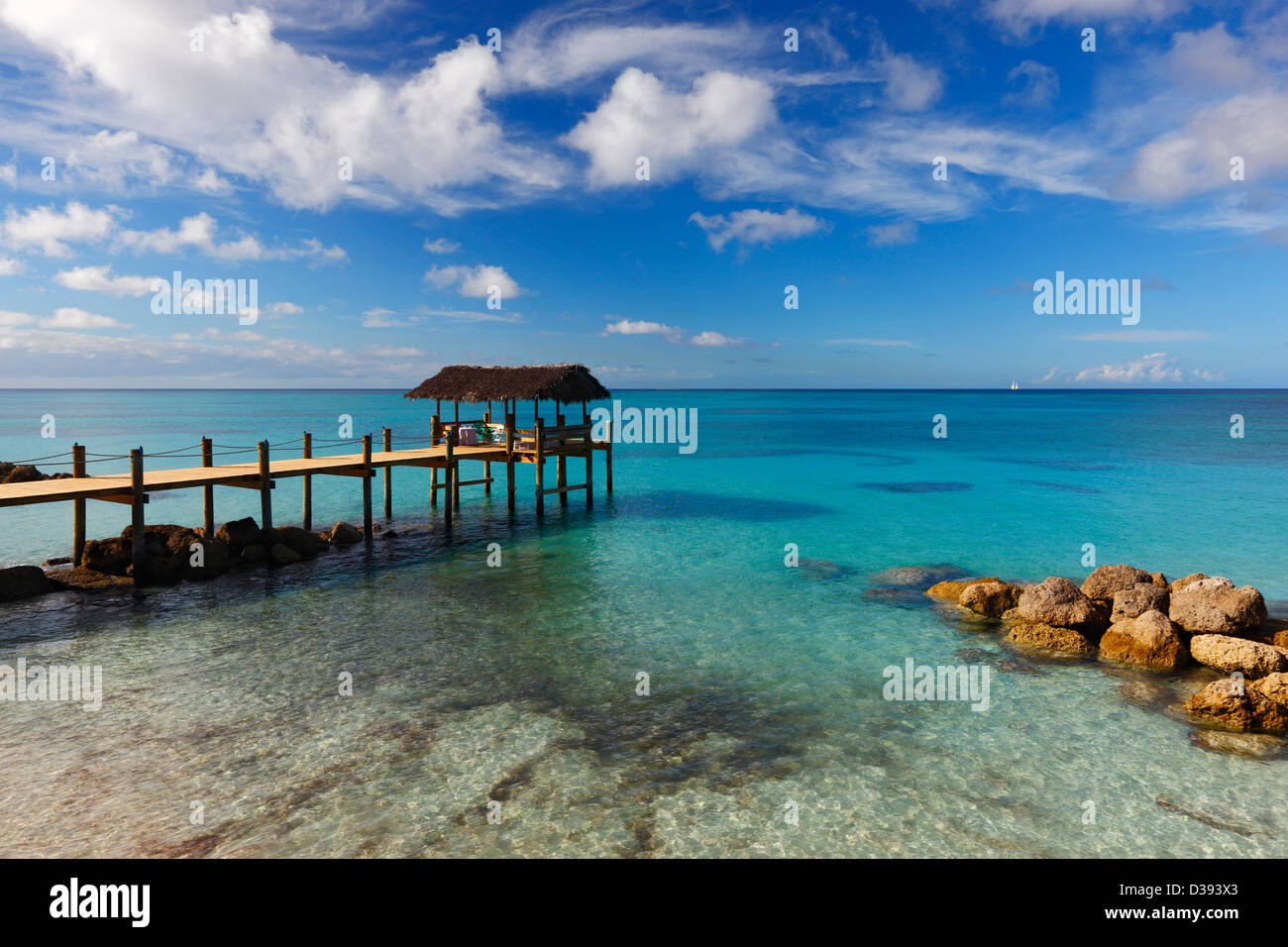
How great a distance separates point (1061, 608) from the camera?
38.8 feet

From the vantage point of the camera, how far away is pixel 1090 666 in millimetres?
10758

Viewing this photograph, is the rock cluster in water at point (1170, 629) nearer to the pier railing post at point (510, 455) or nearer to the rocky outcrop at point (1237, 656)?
the rocky outcrop at point (1237, 656)

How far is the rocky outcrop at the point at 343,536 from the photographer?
19.1 metres

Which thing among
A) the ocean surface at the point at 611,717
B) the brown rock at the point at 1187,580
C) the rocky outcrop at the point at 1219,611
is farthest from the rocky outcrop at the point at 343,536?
the brown rock at the point at 1187,580

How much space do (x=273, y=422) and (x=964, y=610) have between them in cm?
9012

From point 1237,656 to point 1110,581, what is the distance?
10.3 feet

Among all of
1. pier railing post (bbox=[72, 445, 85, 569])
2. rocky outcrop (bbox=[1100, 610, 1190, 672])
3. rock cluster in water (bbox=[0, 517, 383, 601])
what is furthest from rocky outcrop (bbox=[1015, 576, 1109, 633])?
pier railing post (bbox=[72, 445, 85, 569])

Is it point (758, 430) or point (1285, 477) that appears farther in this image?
point (758, 430)

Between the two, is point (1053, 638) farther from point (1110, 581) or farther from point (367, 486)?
point (367, 486)

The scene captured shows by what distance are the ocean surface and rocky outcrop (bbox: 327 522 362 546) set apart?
62cm

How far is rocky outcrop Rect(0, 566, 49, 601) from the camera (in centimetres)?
1355

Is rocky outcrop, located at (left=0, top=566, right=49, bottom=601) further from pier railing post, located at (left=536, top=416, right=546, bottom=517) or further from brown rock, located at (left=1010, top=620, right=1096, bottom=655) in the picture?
brown rock, located at (left=1010, top=620, right=1096, bottom=655)
